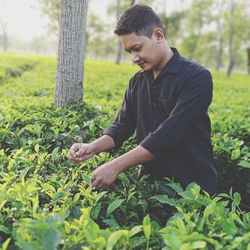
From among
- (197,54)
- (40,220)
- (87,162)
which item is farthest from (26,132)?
(197,54)

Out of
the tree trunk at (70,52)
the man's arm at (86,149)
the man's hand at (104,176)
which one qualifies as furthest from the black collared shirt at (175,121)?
the tree trunk at (70,52)

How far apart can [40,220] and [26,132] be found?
1931mm

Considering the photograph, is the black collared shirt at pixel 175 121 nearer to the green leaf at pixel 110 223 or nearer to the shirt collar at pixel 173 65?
the shirt collar at pixel 173 65

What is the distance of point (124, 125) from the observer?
2848 mm

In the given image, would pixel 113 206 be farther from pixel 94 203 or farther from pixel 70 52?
pixel 70 52

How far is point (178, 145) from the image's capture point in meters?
2.57

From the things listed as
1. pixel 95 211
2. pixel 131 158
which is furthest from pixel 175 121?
pixel 95 211

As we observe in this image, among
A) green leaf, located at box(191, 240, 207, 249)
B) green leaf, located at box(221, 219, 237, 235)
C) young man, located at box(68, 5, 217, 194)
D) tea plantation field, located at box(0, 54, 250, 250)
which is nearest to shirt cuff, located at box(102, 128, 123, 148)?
young man, located at box(68, 5, 217, 194)

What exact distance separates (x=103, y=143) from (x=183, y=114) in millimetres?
670

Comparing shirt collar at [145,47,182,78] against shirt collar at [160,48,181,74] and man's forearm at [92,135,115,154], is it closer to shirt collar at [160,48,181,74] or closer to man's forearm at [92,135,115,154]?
shirt collar at [160,48,181,74]

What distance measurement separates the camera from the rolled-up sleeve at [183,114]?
7.45 ft

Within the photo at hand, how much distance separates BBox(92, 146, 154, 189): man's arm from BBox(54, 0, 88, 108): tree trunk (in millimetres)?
2414

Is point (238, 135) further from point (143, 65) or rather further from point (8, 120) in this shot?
point (8, 120)

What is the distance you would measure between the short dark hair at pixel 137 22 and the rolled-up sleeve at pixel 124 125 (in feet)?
1.95
